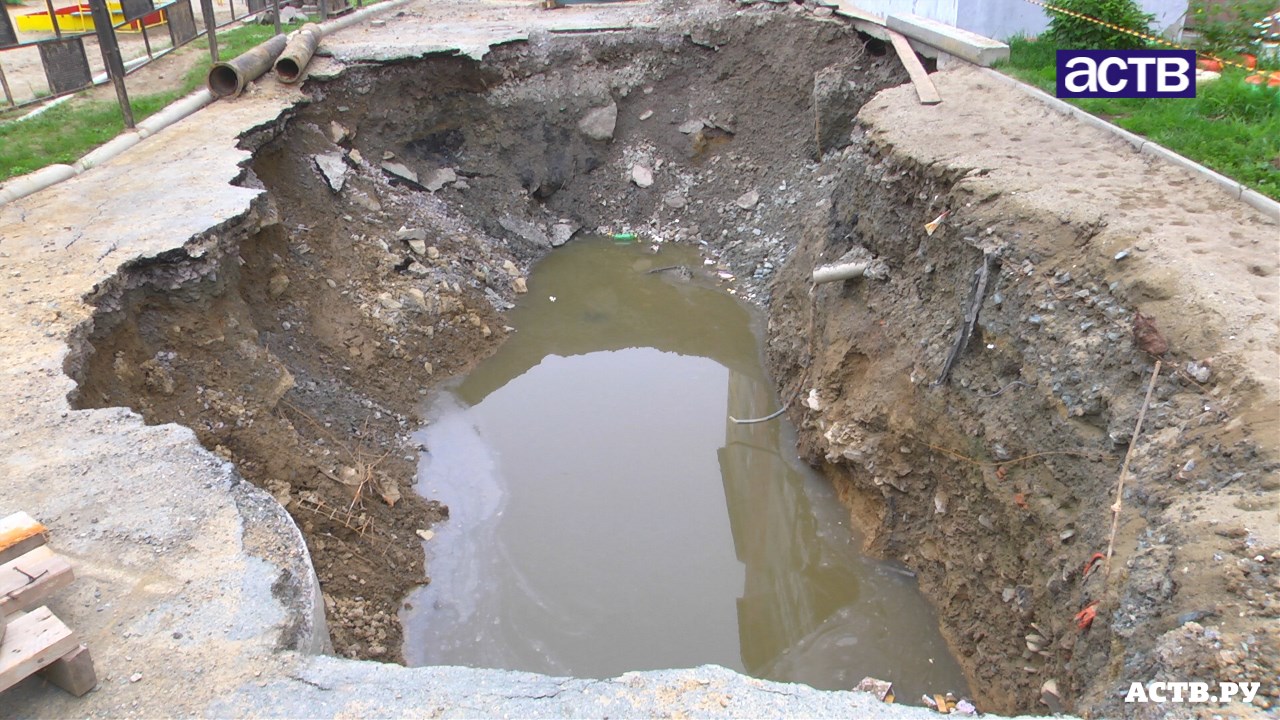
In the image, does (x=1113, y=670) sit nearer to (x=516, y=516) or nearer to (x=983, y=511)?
(x=983, y=511)

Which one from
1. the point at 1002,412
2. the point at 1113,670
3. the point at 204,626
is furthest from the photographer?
the point at 1002,412

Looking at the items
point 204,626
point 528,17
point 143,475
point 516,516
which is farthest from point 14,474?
point 528,17

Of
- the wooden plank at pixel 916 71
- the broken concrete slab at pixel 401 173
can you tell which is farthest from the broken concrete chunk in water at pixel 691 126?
the broken concrete slab at pixel 401 173

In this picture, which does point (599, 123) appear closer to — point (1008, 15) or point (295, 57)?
point (295, 57)

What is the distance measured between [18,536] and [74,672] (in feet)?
2.27

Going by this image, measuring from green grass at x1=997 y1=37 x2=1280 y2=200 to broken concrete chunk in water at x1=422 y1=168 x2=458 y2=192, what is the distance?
25.2 ft

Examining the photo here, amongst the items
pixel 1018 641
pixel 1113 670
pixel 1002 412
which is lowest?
pixel 1018 641

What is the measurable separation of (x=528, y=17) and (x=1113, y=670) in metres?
13.5

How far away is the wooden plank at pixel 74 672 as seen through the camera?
274cm

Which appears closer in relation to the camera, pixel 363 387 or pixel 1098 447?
pixel 1098 447

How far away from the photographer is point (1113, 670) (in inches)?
132

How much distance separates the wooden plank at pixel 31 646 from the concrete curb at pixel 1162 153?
6.74m

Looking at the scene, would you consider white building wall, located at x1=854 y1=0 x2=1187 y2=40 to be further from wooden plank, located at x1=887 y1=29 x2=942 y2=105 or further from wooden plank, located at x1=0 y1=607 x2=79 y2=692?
wooden plank, located at x1=0 y1=607 x2=79 y2=692

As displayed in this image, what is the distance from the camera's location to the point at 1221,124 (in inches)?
244
